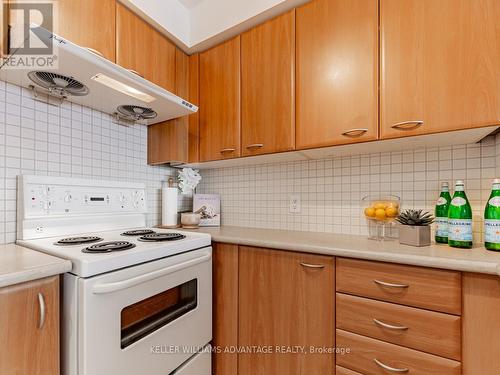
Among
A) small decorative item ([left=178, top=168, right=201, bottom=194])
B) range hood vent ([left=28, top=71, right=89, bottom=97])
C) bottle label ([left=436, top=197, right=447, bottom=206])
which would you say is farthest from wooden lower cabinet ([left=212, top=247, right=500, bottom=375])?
range hood vent ([left=28, top=71, right=89, bottom=97])

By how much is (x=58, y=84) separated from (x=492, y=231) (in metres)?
1.98

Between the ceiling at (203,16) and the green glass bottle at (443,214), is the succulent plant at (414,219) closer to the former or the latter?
the green glass bottle at (443,214)

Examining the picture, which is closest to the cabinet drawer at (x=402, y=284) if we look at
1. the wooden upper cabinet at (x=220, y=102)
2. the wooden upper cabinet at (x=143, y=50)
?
the wooden upper cabinet at (x=220, y=102)

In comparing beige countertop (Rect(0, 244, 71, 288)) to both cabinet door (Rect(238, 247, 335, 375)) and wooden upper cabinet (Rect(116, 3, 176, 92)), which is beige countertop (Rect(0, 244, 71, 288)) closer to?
cabinet door (Rect(238, 247, 335, 375))

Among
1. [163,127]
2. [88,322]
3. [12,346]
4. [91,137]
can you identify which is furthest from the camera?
[163,127]

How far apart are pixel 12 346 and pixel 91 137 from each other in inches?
43.6

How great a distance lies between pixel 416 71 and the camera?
1072 millimetres

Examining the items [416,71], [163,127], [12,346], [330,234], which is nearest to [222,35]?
[163,127]

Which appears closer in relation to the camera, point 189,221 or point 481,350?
point 481,350

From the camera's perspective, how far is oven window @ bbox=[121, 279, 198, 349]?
98 cm

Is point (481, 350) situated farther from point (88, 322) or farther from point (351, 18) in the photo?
point (351, 18)

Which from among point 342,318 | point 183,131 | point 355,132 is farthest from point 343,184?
point 183,131

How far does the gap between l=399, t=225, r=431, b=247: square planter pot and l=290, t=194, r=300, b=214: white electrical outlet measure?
65 centimetres

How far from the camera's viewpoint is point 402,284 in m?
0.93
